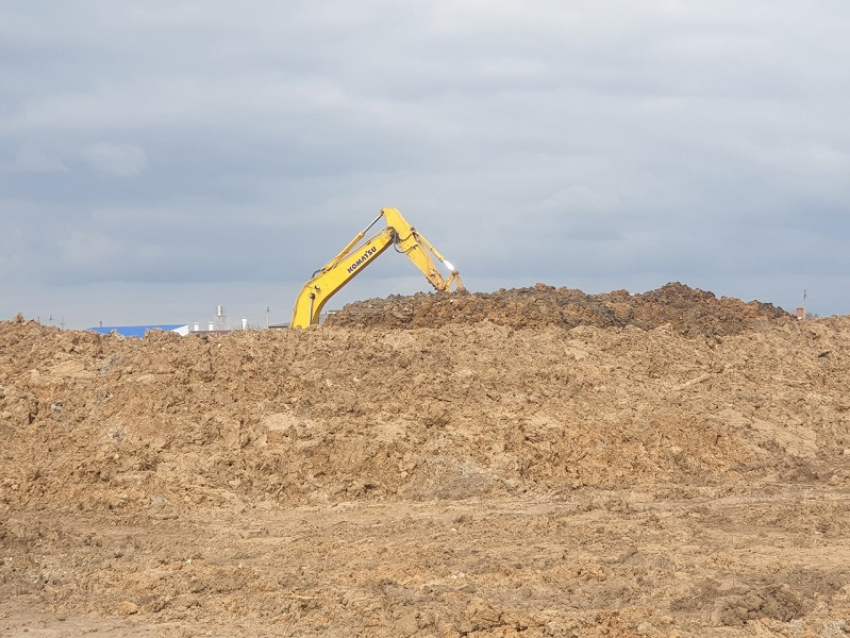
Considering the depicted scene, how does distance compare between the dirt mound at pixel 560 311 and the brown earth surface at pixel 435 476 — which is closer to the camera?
the brown earth surface at pixel 435 476

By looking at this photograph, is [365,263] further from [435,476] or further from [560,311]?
[435,476]

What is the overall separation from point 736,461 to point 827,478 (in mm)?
1150

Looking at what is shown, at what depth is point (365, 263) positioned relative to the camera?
20.8 meters

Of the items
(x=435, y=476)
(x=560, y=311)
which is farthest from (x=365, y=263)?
(x=435, y=476)

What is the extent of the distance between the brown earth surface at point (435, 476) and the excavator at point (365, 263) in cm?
105

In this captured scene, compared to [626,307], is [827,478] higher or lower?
lower

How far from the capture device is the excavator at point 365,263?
67.7 feet

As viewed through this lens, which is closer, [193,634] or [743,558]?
[193,634]

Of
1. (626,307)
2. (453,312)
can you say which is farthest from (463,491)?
(626,307)

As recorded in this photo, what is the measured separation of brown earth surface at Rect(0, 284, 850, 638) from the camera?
25.5ft

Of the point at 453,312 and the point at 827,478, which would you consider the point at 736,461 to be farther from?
the point at 453,312

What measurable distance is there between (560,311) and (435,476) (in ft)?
22.8

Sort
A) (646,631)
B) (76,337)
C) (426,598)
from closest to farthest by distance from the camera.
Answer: (646,631), (426,598), (76,337)

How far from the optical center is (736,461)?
13.9 m
